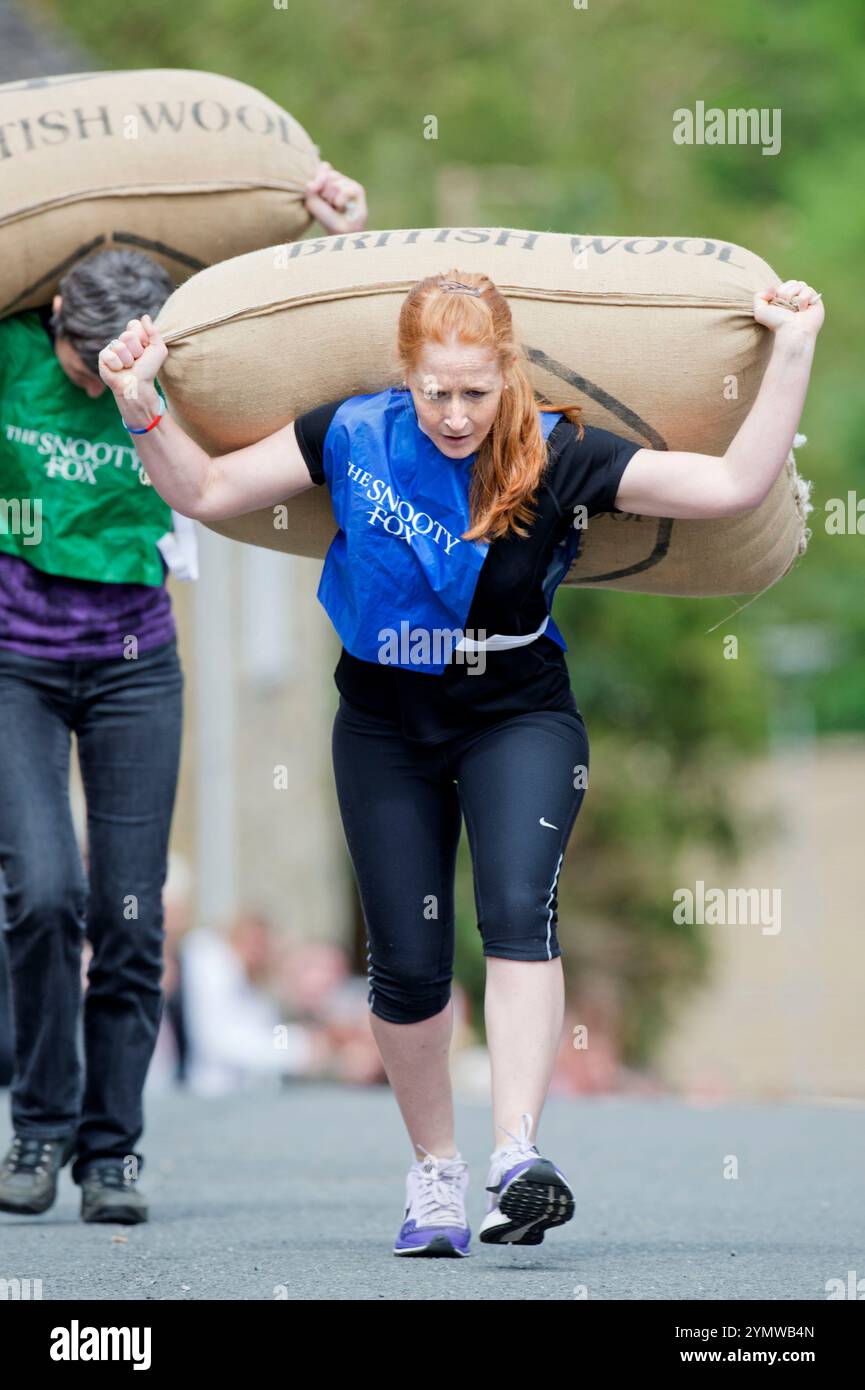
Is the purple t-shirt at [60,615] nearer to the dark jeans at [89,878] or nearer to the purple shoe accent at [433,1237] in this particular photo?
the dark jeans at [89,878]

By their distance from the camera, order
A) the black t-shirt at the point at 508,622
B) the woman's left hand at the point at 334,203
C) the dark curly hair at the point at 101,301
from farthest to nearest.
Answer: the woman's left hand at the point at 334,203 → the dark curly hair at the point at 101,301 → the black t-shirt at the point at 508,622

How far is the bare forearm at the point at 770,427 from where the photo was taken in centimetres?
426

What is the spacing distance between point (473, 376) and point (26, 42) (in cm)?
1390

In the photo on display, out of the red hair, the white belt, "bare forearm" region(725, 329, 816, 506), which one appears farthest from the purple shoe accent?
"bare forearm" region(725, 329, 816, 506)

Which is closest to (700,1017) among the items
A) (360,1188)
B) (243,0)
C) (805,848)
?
(805,848)

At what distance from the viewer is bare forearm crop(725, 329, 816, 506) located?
426 cm

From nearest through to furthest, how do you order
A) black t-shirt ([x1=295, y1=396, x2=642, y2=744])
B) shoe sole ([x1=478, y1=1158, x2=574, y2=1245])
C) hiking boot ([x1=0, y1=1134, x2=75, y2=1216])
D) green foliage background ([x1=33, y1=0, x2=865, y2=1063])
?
shoe sole ([x1=478, y1=1158, x2=574, y2=1245]) < black t-shirt ([x1=295, y1=396, x2=642, y2=744]) < hiking boot ([x1=0, y1=1134, x2=75, y2=1216]) < green foliage background ([x1=33, y1=0, x2=865, y2=1063])

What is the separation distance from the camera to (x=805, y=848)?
31766mm

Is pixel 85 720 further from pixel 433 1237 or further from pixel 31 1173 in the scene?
pixel 433 1237

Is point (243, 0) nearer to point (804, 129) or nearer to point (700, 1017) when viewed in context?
point (804, 129)

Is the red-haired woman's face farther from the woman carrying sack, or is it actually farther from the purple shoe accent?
the purple shoe accent

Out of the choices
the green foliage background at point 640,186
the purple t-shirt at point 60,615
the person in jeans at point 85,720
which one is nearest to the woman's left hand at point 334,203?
the person in jeans at point 85,720

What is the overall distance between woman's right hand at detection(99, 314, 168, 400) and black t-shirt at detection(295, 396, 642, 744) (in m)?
0.31

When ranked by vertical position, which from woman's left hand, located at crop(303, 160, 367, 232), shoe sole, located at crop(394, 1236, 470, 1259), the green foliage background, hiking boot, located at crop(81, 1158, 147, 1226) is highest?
the green foliage background
